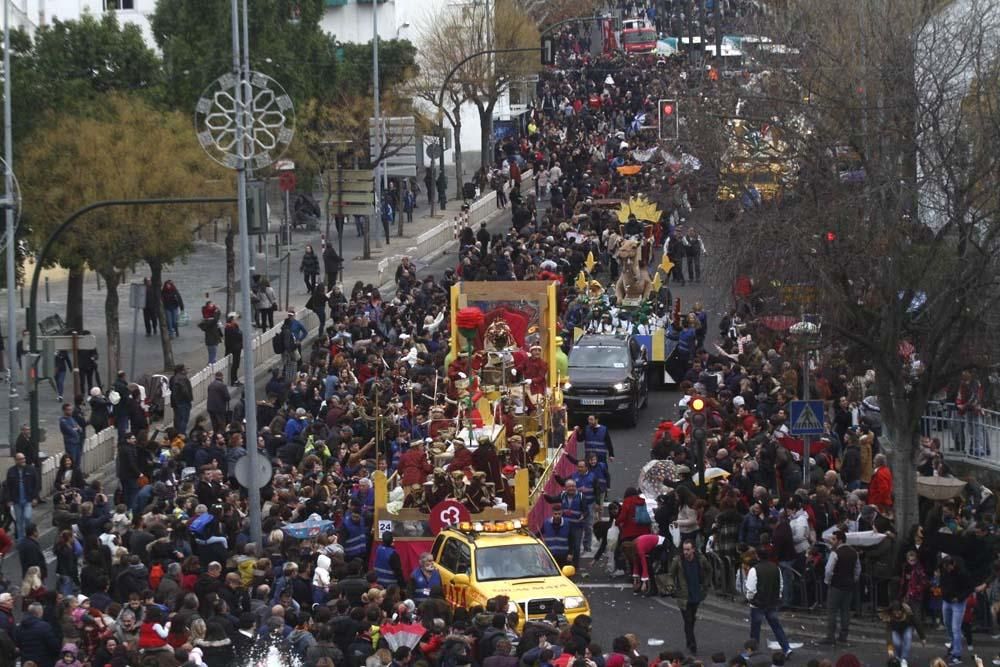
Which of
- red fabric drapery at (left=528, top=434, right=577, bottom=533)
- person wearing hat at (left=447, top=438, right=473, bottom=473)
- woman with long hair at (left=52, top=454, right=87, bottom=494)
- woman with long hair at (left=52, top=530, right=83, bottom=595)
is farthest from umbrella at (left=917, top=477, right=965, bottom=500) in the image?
woman with long hair at (left=52, top=454, right=87, bottom=494)

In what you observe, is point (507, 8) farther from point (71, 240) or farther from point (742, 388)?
point (742, 388)

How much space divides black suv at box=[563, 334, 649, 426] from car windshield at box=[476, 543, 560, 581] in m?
11.7

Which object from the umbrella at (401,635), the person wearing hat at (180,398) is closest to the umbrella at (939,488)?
the umbrella at (401,635)

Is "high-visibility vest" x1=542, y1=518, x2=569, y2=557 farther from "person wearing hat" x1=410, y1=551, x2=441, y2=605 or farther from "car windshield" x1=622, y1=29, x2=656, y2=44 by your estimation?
"car windshield" x1=622, y1=29, x2=656, y2=44

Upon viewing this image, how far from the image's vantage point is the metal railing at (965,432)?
86.8ft

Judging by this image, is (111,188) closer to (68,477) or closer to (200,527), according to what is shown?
(68,477)

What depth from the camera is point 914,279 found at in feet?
75.6

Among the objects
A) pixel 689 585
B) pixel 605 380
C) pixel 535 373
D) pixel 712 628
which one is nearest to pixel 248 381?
pixel 535 373

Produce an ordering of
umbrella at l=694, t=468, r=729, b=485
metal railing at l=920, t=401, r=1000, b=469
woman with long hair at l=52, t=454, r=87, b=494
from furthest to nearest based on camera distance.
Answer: woman with long hair at l=52, t=454, r=87, b=494 < metal railing at l=920, t=401, r=1000, b=469 < umbrella at l=694, t=468, r=729, b=485

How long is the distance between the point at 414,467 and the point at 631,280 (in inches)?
689

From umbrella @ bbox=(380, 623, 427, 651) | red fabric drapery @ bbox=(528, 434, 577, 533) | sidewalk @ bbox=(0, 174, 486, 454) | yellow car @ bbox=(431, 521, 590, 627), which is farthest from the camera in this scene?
sidewalk @ bbox=(0, 174, 486, 454)

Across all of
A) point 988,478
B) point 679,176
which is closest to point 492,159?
point 679,176

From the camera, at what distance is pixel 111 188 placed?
4006cm

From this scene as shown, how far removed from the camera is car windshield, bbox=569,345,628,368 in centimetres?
3484
